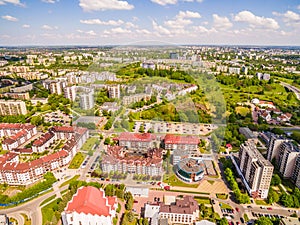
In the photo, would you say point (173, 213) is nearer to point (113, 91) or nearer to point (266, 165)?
point (266, 165)

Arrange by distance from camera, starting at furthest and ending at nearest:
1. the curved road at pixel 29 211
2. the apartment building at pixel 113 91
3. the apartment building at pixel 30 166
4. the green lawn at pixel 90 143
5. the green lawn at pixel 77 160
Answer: the apartment building at pixel 113 91 < the green lawn at pixel 90 143 < the green lawn at pixel 77 160 < the apartment building at pixel 30 166 < the curved road at pixel 29 211

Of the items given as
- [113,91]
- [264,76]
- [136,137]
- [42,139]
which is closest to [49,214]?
[136,137]

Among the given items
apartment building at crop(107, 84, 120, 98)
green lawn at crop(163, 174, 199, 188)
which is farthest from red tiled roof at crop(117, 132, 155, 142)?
apartment building at crop(107, 84, 120, 98)

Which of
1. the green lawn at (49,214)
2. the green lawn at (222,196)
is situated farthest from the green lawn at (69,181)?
the green lawn at (222,196)

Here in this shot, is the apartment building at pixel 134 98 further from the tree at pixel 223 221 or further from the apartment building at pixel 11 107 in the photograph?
the tree at pixel 223 221

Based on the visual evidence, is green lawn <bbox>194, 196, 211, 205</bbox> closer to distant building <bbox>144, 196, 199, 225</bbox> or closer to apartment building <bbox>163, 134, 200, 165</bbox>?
distant building <bbox>144, 196, 199, 225</bbox>

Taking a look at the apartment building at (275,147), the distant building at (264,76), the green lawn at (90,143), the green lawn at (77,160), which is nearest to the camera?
the apartment building at (275,147)
